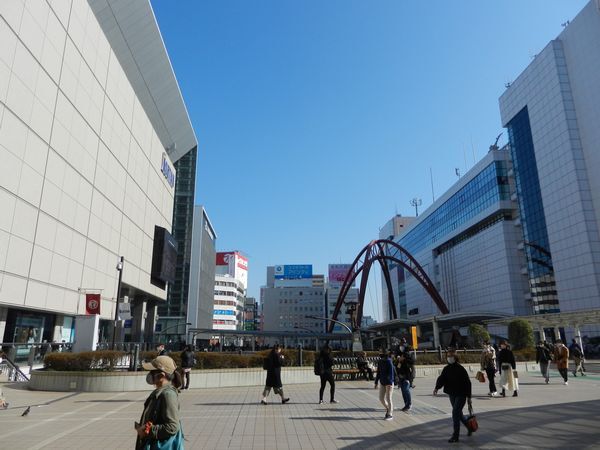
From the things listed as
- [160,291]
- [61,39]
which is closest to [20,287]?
[61,39]

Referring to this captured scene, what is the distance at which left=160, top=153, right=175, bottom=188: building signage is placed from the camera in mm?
52031

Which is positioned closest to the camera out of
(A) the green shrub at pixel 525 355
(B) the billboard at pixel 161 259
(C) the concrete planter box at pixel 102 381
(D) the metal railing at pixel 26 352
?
(C) the concrete planter box at pixel 102 381

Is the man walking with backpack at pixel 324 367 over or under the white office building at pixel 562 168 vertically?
under

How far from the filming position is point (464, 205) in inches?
3196

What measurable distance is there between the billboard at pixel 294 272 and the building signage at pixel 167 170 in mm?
104563

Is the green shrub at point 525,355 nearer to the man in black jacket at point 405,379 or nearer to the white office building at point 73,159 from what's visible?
the man in black jacket at point 405,379

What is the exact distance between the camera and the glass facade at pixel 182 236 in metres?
68.3

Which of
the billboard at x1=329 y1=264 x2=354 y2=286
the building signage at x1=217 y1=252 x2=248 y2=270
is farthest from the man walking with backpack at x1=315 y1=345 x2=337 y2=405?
the billboard at x1=329 y1=264 x2=354 y2=286

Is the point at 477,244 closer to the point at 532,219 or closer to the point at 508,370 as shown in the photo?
the point at 532,219

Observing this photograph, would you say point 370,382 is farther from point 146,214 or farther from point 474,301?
point 474,301

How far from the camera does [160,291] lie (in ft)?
165

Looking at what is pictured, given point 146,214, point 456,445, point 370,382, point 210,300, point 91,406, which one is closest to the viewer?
point 456,445

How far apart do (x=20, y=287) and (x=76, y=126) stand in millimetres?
11758

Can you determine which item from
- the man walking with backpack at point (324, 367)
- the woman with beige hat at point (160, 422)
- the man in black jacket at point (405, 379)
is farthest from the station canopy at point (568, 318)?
the woman with beige hat at point (160, 422)
